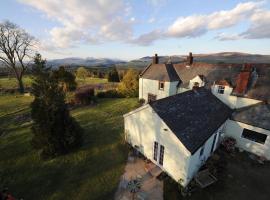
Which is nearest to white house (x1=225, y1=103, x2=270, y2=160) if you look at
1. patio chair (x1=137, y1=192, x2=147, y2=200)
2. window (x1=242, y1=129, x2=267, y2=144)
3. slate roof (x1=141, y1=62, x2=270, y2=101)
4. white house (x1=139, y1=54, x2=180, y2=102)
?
window (x1=242, y1=129, x2=267, y2=144)

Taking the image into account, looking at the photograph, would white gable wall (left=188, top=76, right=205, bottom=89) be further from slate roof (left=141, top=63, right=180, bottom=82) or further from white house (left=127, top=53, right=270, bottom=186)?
slate roof (left=141, top=63, right=180, bottom=82)

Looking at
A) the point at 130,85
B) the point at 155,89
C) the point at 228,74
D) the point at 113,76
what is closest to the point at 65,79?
the point at 130,85

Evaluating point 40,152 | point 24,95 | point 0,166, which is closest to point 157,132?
point 40,152

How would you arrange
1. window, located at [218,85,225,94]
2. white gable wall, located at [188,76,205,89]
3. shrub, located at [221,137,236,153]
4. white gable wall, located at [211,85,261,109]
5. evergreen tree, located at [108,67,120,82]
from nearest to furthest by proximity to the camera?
shrub, located at [221,137,236,153] → white gable wall, located at [211,85,261,109] → window, located at [218,85,225,94] → white gable wall, located at [188,76,205,89] → evergreen tree, located at [108,67,120,82]

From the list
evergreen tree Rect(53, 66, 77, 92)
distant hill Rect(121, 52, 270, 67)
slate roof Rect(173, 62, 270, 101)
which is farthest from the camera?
evergreen tree Rect(53, 66, 77, 92)

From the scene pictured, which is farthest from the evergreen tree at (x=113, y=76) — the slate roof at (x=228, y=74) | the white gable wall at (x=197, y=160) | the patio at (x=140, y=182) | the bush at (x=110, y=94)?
the white gable wall at (x=197, y=160)

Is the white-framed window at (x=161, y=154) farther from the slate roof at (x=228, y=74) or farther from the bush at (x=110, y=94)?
the bush at (x=110, y=94)
